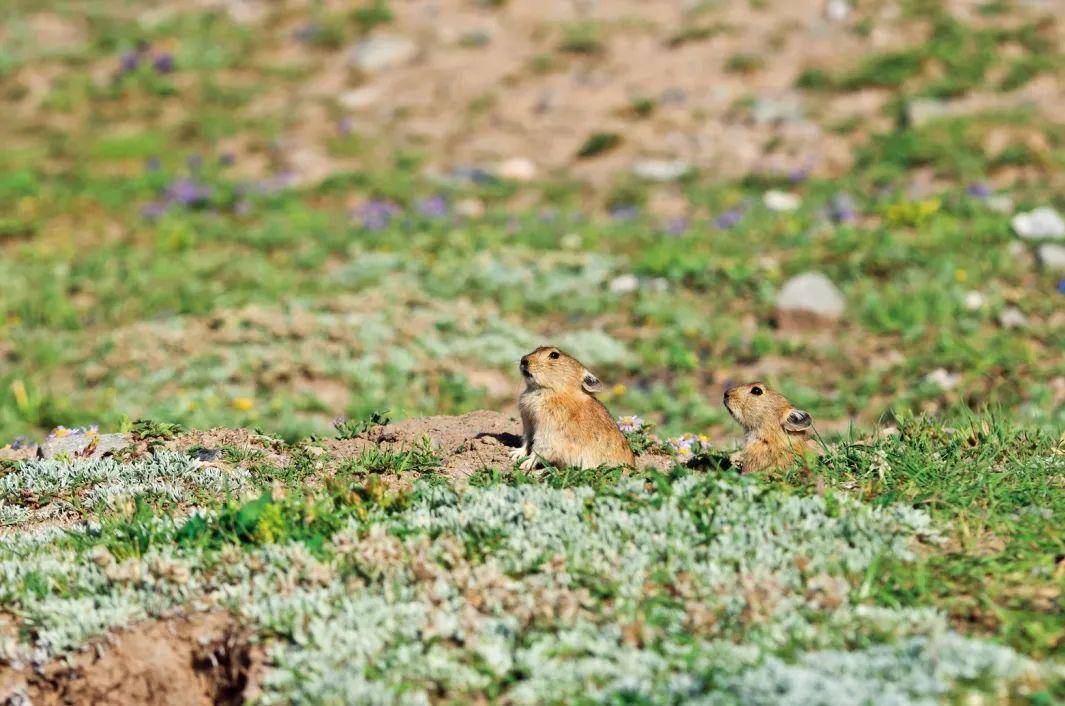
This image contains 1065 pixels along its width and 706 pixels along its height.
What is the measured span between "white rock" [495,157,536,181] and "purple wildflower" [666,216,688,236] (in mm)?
2461

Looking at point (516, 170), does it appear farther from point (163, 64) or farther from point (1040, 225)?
point (163, 64)

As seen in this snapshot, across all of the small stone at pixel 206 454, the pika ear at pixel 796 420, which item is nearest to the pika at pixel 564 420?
the pika ear at pixel 796 420

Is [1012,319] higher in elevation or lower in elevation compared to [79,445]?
lower

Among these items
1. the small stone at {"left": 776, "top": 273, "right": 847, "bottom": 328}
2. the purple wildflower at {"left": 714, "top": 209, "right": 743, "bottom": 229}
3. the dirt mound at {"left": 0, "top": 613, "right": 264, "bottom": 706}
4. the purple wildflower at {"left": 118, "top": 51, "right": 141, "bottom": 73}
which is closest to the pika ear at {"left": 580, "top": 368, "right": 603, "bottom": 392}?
the dirt mound at {"left": 0, "top": 613, "right": 264, "bottom": 706}

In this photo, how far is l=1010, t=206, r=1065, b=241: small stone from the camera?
13.4 meters

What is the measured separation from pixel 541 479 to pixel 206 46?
15.8m

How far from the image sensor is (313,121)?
18609 mm

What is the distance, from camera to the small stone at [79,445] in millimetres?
7895

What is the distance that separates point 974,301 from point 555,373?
6485mm

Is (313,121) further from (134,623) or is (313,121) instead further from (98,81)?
(134,623)

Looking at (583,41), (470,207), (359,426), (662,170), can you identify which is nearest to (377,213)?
(470,207)

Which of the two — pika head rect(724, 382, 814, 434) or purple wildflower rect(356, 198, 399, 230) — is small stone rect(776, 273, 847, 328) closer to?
purple wildflower rect(356, 198, 399, 230)

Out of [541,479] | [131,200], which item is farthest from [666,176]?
[541,479]

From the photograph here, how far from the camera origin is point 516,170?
16906 mm
